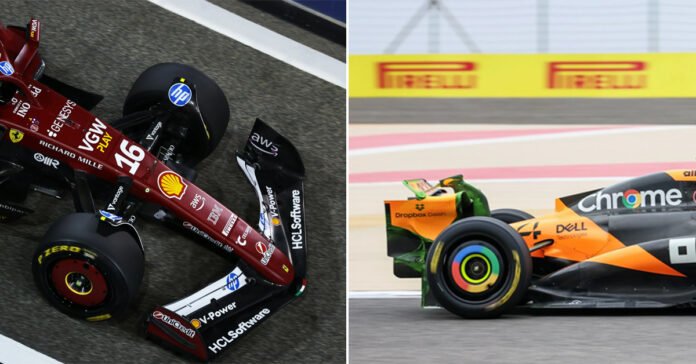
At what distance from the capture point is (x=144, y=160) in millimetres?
5367

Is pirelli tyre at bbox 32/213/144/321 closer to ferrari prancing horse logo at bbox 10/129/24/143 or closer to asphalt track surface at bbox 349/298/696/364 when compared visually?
ferrari prancing horse logo at bbox 10/129/24/143

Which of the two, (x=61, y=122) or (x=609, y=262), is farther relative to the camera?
(x=609, y=262)

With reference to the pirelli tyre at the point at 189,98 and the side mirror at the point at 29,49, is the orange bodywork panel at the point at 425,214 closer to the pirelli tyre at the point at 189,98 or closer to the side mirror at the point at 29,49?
Result: the pirelli tyre at the point at 189,98

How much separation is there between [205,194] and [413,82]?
610 centimetres

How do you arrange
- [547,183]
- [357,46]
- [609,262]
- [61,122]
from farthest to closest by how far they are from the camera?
[357,46] → [547,183] → [609,262] → [61,122]

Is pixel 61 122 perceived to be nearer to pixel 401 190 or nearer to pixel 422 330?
pixel 422 330

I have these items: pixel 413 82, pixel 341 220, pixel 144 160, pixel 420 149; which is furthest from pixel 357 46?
pixel 144 160

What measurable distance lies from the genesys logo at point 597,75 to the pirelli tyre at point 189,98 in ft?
19.2

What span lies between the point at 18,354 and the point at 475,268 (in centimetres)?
254

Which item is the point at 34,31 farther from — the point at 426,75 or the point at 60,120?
the point at 426,75

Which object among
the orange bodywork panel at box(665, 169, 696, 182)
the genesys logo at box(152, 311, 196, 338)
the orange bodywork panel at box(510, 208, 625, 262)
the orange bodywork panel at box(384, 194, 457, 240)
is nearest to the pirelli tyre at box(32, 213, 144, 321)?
the genesys logo at box(152, 311, 196, 338)

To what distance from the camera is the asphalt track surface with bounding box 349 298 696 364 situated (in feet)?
17.5

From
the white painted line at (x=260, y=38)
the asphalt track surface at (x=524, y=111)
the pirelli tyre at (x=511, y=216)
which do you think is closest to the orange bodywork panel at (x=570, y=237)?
the pirelli tyre at (x=511, y=216)

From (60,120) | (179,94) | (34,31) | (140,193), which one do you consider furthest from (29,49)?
(140,193)
